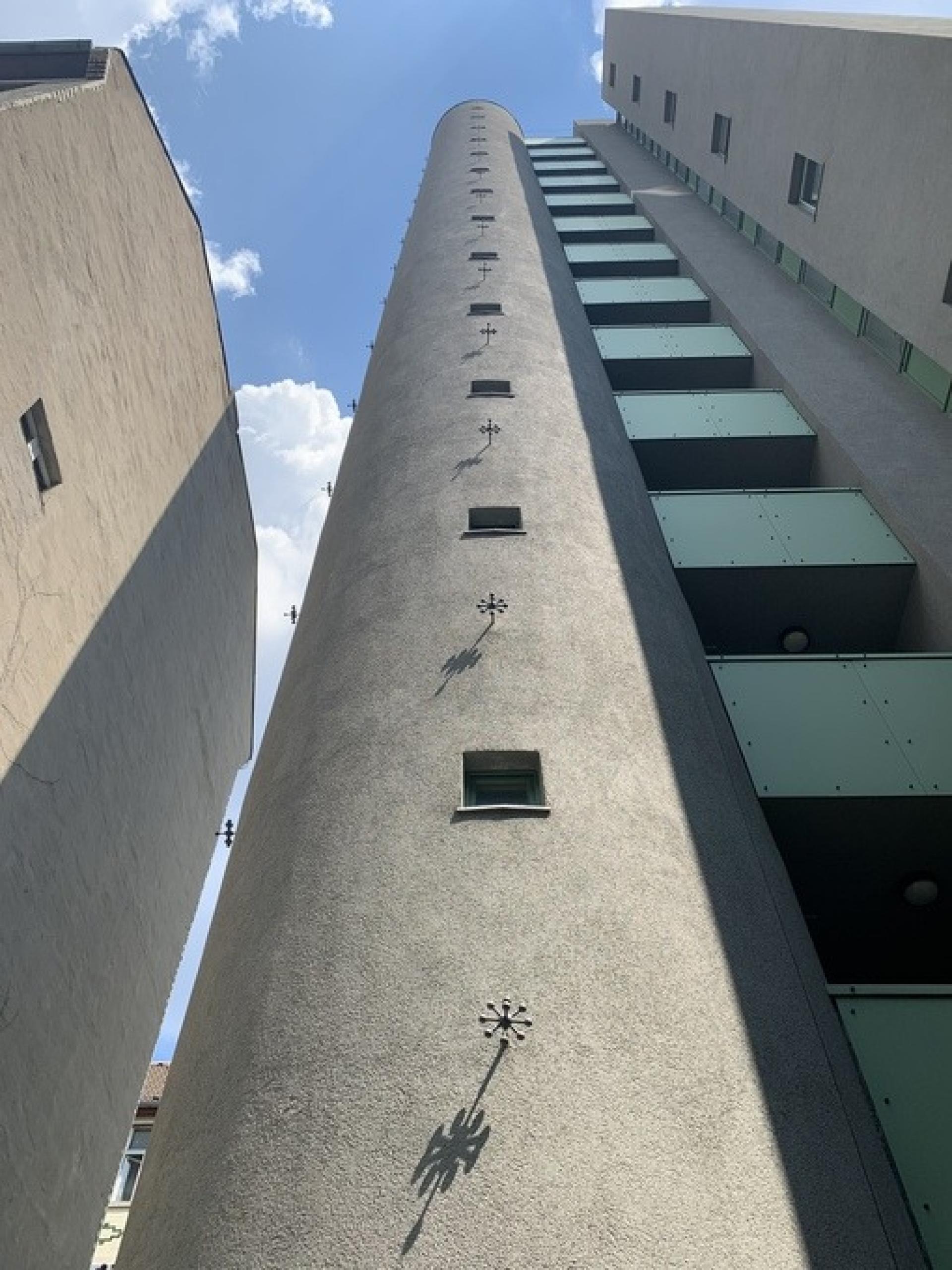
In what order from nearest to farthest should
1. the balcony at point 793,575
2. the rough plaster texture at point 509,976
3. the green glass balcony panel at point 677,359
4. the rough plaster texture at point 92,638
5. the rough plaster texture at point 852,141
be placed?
the rough plaster texture at point 509,976 → the rough plaster texture at point 92,638 → the balcony at point 793,575 → the rough plaster texture at point 852,141 → the green glass balcony panel at point 677,359

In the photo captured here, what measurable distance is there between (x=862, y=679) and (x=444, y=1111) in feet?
25.5

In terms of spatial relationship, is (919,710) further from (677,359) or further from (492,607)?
(677,359)

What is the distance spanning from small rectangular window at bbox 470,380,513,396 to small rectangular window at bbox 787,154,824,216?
941 centimetres

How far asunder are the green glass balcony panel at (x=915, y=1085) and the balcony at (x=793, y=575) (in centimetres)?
674

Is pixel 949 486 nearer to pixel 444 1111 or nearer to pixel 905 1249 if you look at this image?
pixel 905 1249

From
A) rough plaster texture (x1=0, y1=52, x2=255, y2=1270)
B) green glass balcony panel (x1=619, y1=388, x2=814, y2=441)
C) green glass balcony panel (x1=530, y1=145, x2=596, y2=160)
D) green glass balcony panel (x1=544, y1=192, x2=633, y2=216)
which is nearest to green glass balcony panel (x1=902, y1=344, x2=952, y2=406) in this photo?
green glass balcony panel (x1=619, y1=388, x2=814, y2=441)

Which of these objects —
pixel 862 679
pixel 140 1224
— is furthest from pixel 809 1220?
pixel 862 679

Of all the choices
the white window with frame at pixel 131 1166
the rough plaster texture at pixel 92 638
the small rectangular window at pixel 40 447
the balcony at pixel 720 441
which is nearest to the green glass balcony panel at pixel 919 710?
the balcony at pixel 720 441

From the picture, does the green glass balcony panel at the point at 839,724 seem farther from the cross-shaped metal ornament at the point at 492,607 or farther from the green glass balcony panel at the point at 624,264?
the green glass balcony panel at the point at 624,264

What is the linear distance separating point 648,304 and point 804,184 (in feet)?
14.3

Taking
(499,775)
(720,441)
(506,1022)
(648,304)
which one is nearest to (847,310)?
(720,441)

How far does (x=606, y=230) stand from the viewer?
102ft

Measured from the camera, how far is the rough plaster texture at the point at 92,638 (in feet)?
37.5

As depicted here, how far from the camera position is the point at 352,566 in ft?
39.3
